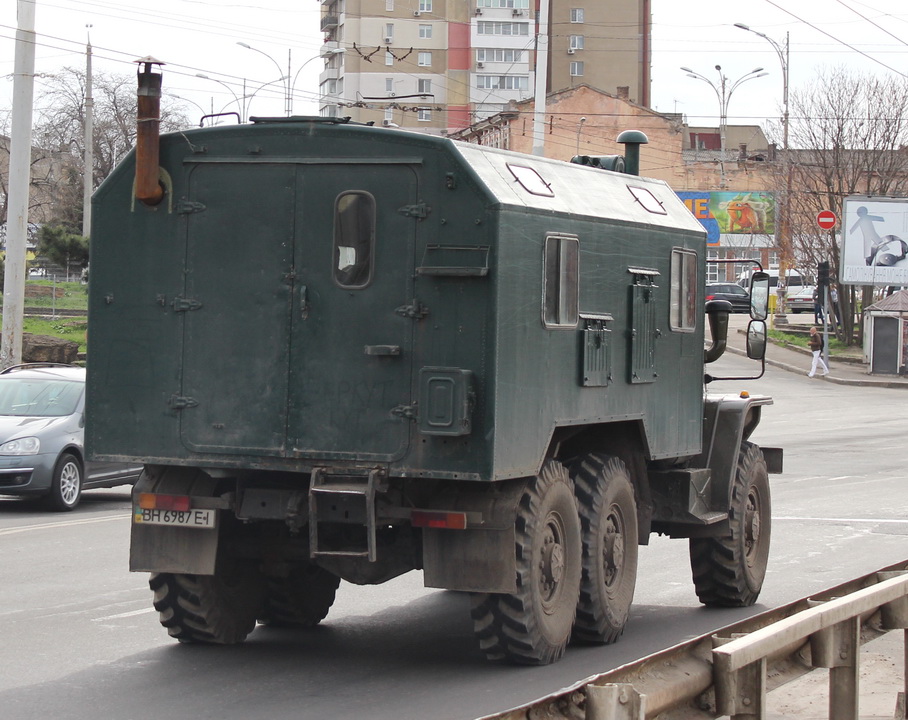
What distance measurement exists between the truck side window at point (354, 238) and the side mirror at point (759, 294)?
11.1 ft

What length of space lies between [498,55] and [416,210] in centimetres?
11177

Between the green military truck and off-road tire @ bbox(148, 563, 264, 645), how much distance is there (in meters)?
0.02

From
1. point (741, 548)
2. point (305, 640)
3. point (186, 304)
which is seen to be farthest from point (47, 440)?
point (186, 304)

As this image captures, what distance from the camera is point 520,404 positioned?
25.3ft

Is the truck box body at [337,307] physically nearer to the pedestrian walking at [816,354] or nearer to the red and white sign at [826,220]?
the pedestrian walking at [816,354]

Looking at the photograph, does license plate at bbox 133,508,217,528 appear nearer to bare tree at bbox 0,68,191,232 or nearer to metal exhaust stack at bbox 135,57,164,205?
metal exhaust stack at bbox 135,57,164,205

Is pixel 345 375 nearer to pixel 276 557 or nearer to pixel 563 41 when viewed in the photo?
pixel 276 557

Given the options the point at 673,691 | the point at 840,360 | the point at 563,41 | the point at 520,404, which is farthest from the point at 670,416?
the point at 563,41

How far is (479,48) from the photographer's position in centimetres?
11744

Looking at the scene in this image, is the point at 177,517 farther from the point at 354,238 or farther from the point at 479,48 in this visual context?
the point at 479,48

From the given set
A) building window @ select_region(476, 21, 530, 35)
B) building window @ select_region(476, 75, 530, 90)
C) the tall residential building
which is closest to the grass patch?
the tall residential building

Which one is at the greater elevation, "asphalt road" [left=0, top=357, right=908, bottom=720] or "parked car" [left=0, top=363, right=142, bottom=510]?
"parked car" [left=0, top=363, right=142, bottom=510]

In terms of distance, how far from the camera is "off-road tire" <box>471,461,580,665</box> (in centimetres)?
779

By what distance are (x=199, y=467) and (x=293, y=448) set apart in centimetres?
55
